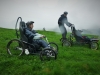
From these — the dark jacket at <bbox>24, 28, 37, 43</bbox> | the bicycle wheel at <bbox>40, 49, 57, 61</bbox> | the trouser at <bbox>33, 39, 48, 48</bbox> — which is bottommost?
the bicycle wheel at <bbox>40, 49, 57, 61</bbox>

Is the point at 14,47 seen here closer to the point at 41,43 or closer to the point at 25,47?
the point at 25,47

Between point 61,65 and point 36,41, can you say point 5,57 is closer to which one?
point 36,41

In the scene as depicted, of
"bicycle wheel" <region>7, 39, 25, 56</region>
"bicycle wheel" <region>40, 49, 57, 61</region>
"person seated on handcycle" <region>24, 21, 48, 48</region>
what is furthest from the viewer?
"bicycle wheel" <region>7, 39, 25, 56</region>

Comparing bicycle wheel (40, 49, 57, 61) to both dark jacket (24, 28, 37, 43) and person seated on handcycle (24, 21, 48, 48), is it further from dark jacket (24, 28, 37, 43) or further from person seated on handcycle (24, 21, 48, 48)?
dark jacket (24, 28, 37, 43)

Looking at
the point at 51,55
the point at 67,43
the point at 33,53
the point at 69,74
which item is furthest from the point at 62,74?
the point at 67,43

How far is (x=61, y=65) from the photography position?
9391mm

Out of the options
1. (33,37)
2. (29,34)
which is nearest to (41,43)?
(33,37)

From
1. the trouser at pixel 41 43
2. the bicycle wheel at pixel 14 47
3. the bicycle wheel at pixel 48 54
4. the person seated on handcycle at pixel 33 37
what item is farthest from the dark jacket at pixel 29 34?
the bicycle wheel at pixel 48 54

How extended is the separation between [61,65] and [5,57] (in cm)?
359

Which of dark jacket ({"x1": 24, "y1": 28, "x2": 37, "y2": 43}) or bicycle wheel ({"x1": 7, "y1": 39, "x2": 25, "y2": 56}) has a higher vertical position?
dark jacket ({"x1": 24, "y1": 28, "x2": 37, "y2": 43})

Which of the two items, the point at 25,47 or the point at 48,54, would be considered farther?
the point at 25,47

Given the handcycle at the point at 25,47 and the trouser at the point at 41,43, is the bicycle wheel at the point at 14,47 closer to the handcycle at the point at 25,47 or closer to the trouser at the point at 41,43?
the handcycle at the point at 25,47

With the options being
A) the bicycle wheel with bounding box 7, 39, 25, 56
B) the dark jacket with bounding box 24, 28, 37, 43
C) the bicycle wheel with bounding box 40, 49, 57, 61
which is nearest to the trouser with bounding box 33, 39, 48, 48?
the dark jacket with bounding box 24, 28, 37, 43

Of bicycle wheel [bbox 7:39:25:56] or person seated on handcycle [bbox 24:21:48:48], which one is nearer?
person seated on handcycle [bbox 24:21:48:48]
